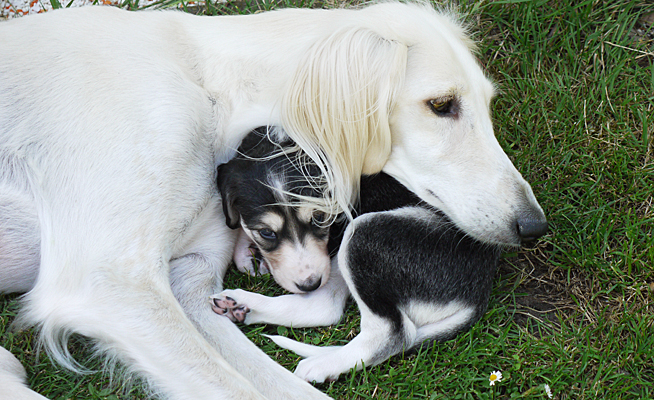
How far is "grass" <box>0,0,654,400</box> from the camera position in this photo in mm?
3064

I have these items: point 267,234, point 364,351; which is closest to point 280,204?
point 267,234

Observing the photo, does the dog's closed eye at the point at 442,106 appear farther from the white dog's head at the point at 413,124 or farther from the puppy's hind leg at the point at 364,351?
the puppy's hind leg at the point at 364,351

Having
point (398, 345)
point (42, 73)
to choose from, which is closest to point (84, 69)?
point (42, 73)

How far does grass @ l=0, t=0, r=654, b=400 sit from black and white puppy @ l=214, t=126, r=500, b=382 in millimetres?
108

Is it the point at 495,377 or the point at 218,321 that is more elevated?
the point at 218,321

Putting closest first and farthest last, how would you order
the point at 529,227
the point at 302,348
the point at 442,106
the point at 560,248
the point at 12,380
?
the point at 12,380, the point at 529,227, the point at 442,106, the point at 302,348, the point at 560,248

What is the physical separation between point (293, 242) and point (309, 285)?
220mm

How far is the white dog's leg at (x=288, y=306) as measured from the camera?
126 inches

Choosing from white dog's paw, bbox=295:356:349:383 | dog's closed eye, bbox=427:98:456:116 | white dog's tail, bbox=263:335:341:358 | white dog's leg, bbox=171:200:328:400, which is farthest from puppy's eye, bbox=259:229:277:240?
dog's closed eye, bbox=427:98:456:116

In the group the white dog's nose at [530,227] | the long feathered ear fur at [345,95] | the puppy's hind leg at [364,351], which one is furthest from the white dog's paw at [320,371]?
the white dog's nose at [530,227]

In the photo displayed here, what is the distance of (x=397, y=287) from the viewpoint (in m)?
3.07

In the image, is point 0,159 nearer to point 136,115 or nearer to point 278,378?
point 136,115

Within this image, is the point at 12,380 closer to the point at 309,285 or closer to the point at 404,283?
the point at 309,285

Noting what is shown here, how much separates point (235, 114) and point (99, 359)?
132 cm
